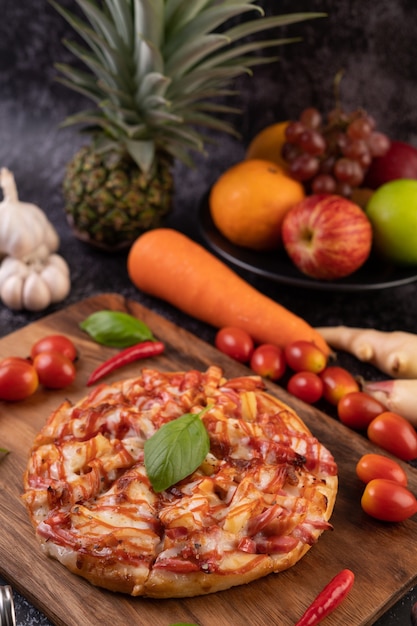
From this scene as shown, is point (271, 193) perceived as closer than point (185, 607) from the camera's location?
No

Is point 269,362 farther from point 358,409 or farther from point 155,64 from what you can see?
point 155,64

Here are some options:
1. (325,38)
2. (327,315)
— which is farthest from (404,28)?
(327,315)

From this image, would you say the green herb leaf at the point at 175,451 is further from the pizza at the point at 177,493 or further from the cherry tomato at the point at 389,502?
the cherry tomato at the point at 389,502

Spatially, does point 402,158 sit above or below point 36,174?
above

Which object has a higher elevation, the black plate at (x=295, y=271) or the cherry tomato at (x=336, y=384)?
the black plate at (x=295, y=271)

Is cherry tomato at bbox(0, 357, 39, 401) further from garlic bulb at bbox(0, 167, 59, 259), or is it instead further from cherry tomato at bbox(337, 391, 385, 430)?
cherry tomato at bbox(337, 391, 385, 430)

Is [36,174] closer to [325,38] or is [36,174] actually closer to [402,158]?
[325,38]

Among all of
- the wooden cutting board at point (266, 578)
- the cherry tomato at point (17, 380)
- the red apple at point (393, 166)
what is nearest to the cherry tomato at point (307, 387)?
the wooden cutting board at point (266, 578)
